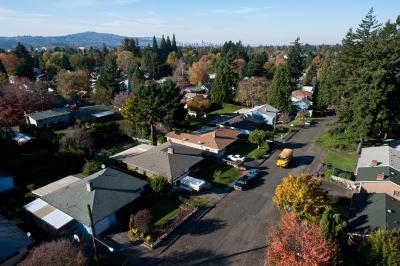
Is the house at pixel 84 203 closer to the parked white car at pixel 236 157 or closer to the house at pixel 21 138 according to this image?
the parked white car at pixel 236 157

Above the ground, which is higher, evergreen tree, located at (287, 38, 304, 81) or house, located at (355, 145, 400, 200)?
evergreen tree, located at (287, 38, 304, 81)

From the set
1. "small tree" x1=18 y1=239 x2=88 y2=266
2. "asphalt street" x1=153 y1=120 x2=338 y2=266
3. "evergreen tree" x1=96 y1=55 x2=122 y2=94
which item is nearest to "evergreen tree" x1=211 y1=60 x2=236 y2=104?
"evergreen tree" x1=96 y1=55 x2=122 y2=94

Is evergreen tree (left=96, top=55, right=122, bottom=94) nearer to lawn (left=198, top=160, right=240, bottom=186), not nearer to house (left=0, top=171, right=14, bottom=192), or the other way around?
house (left=0, top=171, right=14, bottom=192)

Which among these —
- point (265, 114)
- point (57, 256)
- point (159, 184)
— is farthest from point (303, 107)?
point (57, 256)

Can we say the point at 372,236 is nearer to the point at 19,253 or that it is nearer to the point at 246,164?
the point at 246,164

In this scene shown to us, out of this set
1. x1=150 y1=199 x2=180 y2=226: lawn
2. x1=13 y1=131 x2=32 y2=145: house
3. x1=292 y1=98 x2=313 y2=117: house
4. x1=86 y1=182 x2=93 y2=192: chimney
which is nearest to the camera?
x1=86 y1=182 x2=93 y2=192: chimney

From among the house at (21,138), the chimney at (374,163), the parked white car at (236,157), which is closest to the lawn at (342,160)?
the chimney at (374,163)
